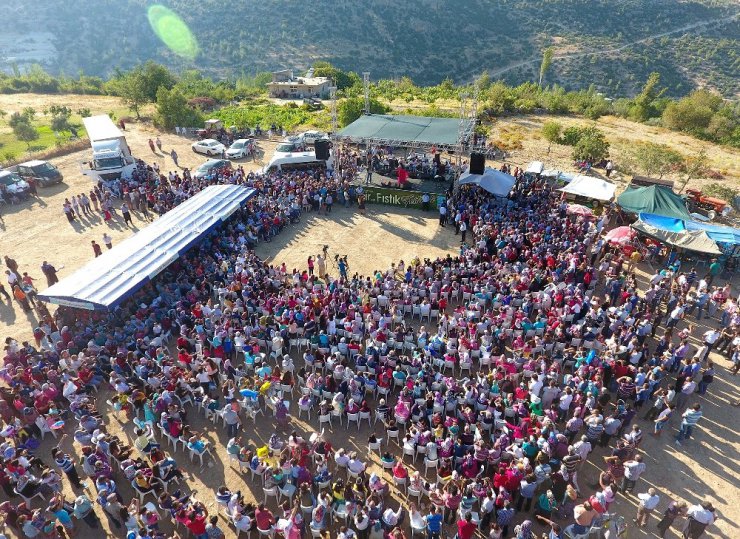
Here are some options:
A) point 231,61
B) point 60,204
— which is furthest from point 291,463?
point 231,61

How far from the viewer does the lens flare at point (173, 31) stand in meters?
110

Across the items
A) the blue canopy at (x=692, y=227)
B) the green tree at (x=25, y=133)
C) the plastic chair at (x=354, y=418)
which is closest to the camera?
the plastic chair at (x=354, y=418)

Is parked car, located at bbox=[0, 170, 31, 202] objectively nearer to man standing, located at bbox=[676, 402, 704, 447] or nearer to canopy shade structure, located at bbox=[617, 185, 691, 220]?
canopy shade structure, located at bbox=[617, 185, 691, 220]

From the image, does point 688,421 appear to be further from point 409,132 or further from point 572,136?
point 572,136

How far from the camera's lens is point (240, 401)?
12.7 metres

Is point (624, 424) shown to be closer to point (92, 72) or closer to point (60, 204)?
point (60, 204)

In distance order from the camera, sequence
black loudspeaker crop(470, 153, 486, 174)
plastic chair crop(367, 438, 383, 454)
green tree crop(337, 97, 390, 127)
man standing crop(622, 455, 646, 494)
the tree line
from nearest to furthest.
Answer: man standing crop(622, 455, 646, 494), plastic chair crop(367, 438, 383, 454), black loudspeaker crop(470, 153, 486, 174), the tree line, green tree crop(337, 97, 390, 127)

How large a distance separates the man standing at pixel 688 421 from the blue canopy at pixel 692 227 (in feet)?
32.2

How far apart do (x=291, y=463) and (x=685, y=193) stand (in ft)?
81.4

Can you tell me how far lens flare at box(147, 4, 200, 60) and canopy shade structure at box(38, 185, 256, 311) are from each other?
104 m

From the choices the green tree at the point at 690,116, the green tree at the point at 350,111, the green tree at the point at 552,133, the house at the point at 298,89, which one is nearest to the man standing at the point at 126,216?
the green tree at the point at 350,111

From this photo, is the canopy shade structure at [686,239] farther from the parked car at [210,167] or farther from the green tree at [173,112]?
the green tree at [173,112]

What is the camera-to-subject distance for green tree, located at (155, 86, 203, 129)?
1486 inches

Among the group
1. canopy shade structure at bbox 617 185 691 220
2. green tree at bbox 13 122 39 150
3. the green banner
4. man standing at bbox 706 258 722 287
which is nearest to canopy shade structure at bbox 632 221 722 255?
man standing at bbox 706 258 722 287
